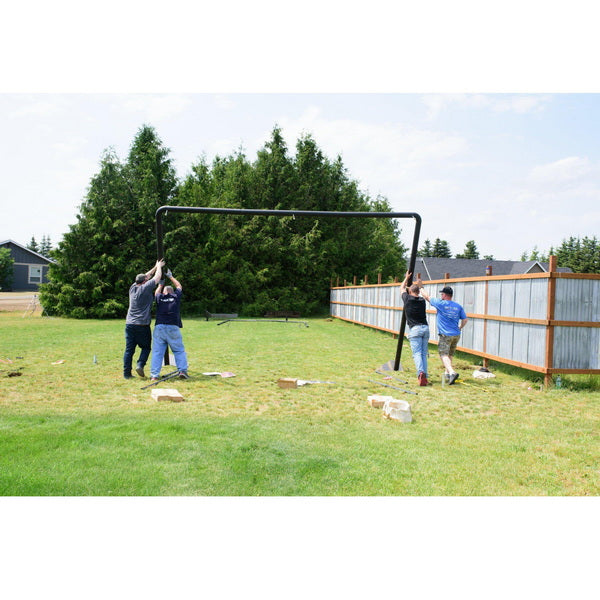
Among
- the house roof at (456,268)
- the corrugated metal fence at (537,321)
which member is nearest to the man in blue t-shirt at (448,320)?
the corrugated metal fence at (537,321)

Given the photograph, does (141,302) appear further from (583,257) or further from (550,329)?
(583,257)

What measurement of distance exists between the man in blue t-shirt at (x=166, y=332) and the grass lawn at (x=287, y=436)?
467mm

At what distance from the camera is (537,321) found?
9.46m

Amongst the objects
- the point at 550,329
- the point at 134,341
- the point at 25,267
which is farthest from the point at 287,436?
the point at 25,267

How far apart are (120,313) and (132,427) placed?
88.8 ft

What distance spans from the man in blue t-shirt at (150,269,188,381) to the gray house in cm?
4808

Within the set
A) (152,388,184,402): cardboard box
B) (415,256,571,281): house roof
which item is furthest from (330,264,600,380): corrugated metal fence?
(415,256,571,281): house roof

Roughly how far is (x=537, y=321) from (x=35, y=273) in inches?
2193

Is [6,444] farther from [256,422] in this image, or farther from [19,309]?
[19,309]

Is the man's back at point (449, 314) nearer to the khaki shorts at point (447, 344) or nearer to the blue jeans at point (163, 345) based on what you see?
the khaki shorts at point (447, 344)

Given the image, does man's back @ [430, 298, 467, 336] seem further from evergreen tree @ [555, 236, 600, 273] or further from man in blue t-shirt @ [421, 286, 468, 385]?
evergreen tree @ [555, 236, 600, 273]

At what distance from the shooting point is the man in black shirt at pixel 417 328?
9.60 metres

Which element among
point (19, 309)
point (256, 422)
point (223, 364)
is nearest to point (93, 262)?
point (19, 309)

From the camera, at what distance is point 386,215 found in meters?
10.0
